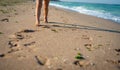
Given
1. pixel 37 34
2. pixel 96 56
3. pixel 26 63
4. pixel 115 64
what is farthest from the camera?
pixel 37 34

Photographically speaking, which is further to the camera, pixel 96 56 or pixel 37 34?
pixel 37 34

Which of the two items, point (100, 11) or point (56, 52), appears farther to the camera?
point (100, 11)

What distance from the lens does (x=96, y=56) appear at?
2.93 metres

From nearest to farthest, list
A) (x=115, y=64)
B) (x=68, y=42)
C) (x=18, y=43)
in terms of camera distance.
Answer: (x=115, y=64)
(x=18, y=43)
(x=68, y=42)

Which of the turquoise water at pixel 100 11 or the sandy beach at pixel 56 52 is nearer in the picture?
the sandy beach at pixel 56 52

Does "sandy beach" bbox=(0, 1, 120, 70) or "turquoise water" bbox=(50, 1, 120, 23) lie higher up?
"sandy beach" bbox=(0, 1, 120, 70)

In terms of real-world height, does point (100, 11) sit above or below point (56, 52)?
below

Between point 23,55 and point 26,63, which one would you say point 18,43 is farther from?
point 26,63

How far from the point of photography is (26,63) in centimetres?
250

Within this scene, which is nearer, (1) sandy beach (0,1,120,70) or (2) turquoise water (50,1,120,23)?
(1) sandy beach (0,1,120,70)

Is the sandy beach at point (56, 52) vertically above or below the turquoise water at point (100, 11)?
above

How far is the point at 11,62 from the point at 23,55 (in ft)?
0.94

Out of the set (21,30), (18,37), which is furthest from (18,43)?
(21,30)

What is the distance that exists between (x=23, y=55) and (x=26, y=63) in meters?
0.29
